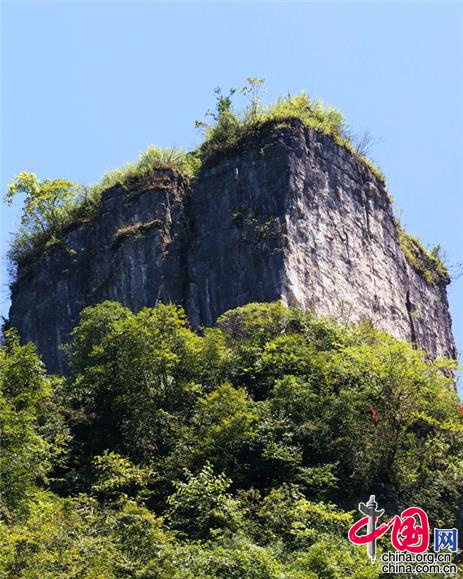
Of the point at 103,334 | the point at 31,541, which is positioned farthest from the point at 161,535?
the point at 103,334

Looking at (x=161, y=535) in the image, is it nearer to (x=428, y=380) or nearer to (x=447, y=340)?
(x=428, y=380)

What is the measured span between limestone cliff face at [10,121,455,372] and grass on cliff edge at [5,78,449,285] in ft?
1.39

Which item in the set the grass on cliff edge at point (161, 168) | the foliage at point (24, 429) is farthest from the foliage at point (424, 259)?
the foliage at point (24, 429)

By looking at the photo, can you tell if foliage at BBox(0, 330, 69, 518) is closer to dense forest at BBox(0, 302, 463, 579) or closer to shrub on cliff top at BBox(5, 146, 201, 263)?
dense forest at BBox(0, 302, 463, 579)

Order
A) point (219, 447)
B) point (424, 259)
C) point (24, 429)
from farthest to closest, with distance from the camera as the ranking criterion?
point (424, 259), point (219, 447), point (24, 429)

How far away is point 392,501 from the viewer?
1013 inches

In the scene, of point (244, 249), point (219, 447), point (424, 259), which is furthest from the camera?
point (424, 259)

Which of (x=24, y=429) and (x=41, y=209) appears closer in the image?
(x=24, y=429)

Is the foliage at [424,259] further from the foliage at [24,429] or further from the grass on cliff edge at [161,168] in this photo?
the foliage at [24,429]

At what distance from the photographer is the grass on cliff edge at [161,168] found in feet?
127

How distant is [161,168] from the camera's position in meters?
39.5

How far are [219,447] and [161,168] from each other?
14706 millimetres

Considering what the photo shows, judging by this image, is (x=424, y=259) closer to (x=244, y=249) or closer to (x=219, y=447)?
(x=244, y=249)

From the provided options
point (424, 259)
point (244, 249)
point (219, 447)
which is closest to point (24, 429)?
point (219, 447)
